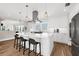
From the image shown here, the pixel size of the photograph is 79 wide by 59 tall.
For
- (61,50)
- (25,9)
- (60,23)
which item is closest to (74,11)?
(60,23)

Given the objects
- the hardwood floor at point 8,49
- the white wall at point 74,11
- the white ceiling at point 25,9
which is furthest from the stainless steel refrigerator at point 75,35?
the hardwood floor at point 8,49

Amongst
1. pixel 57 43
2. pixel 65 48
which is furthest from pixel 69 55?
pixel 57 43

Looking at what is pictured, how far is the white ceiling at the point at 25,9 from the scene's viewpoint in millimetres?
1967

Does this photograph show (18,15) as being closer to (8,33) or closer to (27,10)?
(27,10)

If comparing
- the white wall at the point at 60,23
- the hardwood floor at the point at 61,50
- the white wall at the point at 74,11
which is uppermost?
the white wall at the point at 74,11

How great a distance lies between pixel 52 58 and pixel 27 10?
1.21 metres

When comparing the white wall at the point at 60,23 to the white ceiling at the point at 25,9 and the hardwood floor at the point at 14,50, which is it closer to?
the white ceiling at the point at 25,9

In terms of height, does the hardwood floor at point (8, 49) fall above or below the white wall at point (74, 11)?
below

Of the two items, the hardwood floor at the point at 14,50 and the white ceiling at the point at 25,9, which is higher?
the white ceiling at the point at 25,9

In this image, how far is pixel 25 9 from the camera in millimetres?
2018

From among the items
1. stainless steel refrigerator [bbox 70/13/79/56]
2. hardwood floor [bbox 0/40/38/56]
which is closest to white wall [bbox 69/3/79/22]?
stainless steel refrigerator [bbox 70/13/79/56]

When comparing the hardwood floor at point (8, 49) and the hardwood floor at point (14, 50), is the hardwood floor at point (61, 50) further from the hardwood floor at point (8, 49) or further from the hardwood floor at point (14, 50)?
the hardwood floor at point (8, 49)

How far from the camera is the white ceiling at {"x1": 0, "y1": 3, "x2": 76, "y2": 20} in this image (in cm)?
197

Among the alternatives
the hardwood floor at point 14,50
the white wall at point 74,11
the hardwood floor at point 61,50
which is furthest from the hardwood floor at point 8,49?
the white wall at point 74,11
